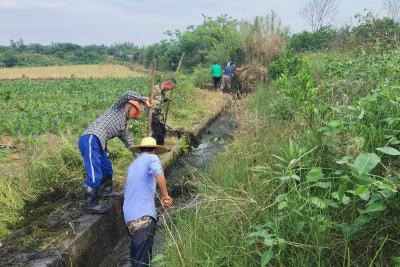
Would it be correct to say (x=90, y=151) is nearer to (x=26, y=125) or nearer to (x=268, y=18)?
(x=26, y=125)

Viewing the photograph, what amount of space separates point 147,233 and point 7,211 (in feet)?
7.78

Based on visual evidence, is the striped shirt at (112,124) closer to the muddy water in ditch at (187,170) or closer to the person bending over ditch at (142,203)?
the muddy water in ditch at (187,170)

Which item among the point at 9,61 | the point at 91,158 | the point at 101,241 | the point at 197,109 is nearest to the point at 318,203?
the point at 101,241

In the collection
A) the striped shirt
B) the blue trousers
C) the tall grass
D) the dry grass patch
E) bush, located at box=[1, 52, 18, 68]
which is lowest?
bush, located at box=[1, 52, 18, 68]

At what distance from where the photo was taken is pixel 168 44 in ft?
132

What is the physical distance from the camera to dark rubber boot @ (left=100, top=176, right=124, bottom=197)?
641 centimetres

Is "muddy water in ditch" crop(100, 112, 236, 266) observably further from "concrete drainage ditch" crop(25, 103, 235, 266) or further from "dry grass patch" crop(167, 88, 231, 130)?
"dry grass patch" crop(167, 88, 231, 130)

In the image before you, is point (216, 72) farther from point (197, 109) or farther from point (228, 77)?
point (197, 109)

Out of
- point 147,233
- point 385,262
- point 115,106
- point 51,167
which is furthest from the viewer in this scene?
point 51,167

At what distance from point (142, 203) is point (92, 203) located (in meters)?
1.49

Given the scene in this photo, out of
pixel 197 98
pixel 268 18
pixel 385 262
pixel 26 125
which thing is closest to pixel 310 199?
pixel 385 262

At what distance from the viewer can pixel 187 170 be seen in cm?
819

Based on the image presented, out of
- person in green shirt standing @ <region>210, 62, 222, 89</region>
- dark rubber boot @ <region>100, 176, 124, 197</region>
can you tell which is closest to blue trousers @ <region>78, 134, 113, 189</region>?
dark rubber boot @ <region>100, 176, 124, 197</region>

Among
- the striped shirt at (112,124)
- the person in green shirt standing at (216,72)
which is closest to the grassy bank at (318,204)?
the striped shirt at (112,124)
